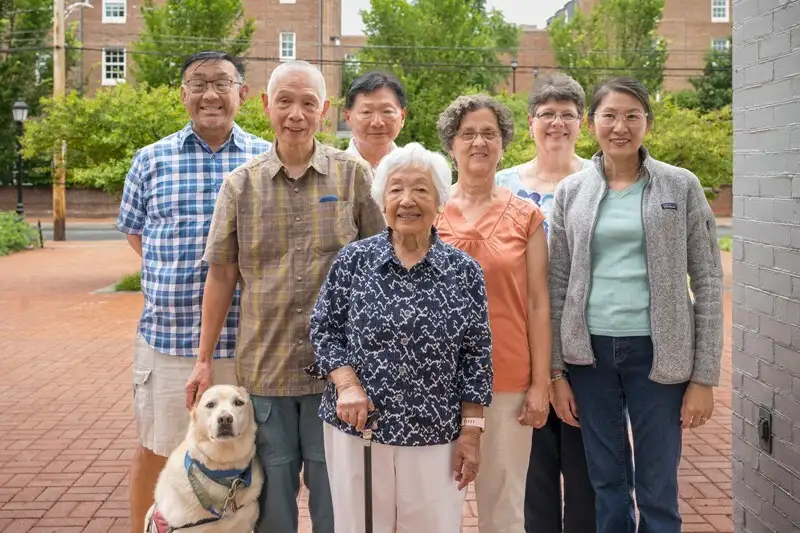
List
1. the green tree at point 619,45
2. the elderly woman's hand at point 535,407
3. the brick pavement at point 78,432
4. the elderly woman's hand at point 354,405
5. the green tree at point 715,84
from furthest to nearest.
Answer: the green tree at point 715,84
the green tree at point 619,45
the brick pavement at point 78,432
the elderly woman's hand at point 535,407
the elderly woman's hand at point 354,405

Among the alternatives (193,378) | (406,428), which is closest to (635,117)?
(406,428)

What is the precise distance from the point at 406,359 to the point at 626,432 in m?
1.15

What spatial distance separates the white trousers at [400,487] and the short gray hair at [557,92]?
6.96ft

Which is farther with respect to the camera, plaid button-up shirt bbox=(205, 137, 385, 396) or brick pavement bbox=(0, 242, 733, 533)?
brick pavement bbox=(0, 242, 733, 533)

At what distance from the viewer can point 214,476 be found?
356 cm

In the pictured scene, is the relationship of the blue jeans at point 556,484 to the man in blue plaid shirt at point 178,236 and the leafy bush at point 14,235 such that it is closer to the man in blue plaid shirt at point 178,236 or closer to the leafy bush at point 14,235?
the man in blue plaid shirt at point 178,236

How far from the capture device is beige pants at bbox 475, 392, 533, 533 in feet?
11.1

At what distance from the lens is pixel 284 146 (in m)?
3.46

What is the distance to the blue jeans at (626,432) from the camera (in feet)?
11.0

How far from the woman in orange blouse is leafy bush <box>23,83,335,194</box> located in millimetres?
12872

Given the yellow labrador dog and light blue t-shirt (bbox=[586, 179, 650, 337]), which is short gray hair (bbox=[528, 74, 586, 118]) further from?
the yellow labrador dog

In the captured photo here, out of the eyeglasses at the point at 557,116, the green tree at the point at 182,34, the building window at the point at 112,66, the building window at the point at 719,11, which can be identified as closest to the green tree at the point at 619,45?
the green tree at the point at 182,34

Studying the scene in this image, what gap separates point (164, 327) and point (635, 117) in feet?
7.54

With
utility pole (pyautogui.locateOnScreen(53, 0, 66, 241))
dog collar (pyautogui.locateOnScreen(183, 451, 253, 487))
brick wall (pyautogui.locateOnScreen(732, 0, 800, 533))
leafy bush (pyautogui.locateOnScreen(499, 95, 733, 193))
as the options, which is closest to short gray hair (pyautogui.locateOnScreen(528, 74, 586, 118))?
brick wall (pyautogui.locateOnScreen(732, 0, 800, 533))
